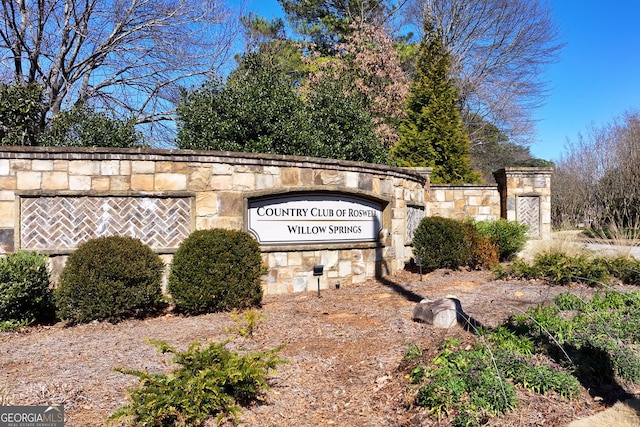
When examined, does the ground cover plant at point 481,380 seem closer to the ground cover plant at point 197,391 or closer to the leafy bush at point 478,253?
the ground cover plant at point 197,391

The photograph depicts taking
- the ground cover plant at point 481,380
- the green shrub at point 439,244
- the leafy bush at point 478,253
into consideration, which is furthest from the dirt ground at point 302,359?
the leafy bush at point 478,253

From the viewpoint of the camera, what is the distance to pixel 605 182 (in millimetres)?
22750

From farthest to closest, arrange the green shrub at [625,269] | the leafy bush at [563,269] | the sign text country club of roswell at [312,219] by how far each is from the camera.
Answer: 1. the green shrub at [625,269]
2. the leafy bush at [563,269]
3. the sign text country club of roswell at [312,219]

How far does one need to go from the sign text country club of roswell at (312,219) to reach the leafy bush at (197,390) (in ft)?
11.3

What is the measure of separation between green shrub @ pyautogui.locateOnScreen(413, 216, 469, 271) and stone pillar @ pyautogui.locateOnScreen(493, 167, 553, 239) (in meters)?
5.22

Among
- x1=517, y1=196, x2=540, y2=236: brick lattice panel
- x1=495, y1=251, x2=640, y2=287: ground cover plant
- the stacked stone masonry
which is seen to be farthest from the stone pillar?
the stacked stone masonry

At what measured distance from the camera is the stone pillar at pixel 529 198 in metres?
13.1

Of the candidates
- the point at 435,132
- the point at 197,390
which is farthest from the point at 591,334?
the point at 435,132

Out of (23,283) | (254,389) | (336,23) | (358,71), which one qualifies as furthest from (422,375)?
(336,23)

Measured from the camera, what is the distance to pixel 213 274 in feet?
17.8

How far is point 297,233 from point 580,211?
23148 millimetres

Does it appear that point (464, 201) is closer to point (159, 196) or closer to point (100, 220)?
point (159, 196)

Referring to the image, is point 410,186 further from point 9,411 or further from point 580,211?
point 580,211

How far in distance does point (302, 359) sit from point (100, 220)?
12.1 feet
